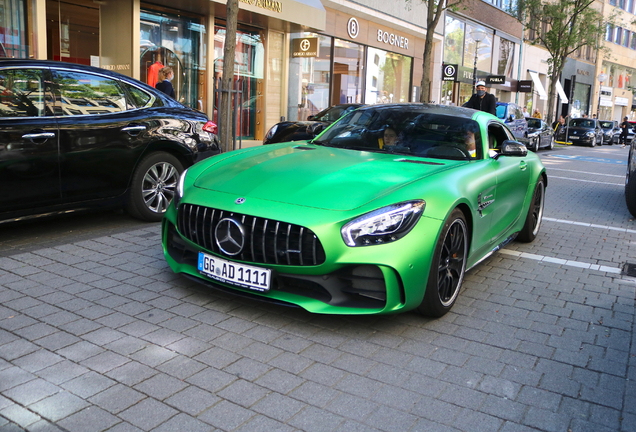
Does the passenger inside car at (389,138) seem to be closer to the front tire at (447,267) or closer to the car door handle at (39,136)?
the front tire at (447,267)

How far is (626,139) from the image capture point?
129ft

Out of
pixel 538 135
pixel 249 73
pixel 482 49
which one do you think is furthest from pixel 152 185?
pixel 482 49

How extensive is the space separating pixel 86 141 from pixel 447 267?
354cm

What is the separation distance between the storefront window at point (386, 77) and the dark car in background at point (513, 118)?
5144mm

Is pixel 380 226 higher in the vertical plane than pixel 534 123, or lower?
lower

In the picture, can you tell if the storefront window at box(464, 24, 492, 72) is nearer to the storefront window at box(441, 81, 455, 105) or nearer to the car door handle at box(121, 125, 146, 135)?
the storefront window at box(441, 81, 455, 105)

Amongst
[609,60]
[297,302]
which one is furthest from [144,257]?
[609,60]

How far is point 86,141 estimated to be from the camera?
18.7ft

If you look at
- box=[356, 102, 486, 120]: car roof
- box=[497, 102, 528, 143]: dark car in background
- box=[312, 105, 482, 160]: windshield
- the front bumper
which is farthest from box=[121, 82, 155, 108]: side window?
box=[497, 102, 528, 143]: dark car in background

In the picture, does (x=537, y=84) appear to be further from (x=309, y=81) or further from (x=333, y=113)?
(x=333, y=113)

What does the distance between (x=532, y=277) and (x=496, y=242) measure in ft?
1.57

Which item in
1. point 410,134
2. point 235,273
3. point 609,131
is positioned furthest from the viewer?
point 609,131

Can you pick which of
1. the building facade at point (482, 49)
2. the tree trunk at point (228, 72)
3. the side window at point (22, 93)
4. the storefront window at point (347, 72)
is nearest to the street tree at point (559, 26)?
the building facade at point (482, 49)

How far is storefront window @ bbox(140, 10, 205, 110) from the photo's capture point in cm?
1465
